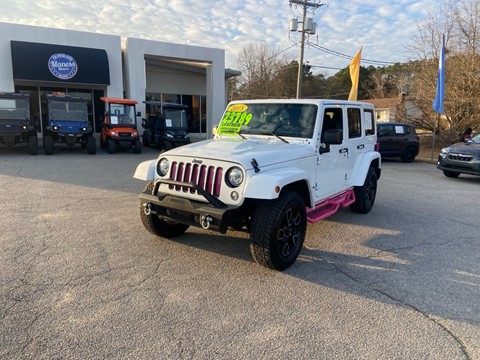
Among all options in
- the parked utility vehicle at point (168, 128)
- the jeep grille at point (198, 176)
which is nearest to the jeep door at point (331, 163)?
the jeep grille at point (198, 176)

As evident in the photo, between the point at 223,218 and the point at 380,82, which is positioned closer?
the point at 223,218

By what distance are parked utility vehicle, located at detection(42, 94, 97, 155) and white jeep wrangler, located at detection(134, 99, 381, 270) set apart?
11132mm

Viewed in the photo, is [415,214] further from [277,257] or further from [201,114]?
[201,114]

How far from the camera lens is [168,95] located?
80.2ft

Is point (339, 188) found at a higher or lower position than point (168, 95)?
lower

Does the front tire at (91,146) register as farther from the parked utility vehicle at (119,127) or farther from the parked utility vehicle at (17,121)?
the parked utility vehicle at (17,121)

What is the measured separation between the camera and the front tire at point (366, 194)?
632 centimetres

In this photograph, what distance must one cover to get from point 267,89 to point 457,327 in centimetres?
4397

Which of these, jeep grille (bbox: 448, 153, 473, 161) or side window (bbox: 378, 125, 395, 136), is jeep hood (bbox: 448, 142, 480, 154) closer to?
jeep grille (bbox: 448, 153, 473, 161)

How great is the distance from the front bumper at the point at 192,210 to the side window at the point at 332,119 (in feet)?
6.19

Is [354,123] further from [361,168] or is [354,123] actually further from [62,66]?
[62,66]

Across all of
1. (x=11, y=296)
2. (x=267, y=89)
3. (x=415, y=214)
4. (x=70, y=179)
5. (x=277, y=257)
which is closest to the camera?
(x=11, y=296)

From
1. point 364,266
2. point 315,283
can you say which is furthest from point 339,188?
point 315,283

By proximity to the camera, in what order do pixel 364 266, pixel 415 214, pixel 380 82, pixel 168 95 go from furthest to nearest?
pixel 380 82 → pixel 168 95 → pixel 415 214 → pixel 364 266
